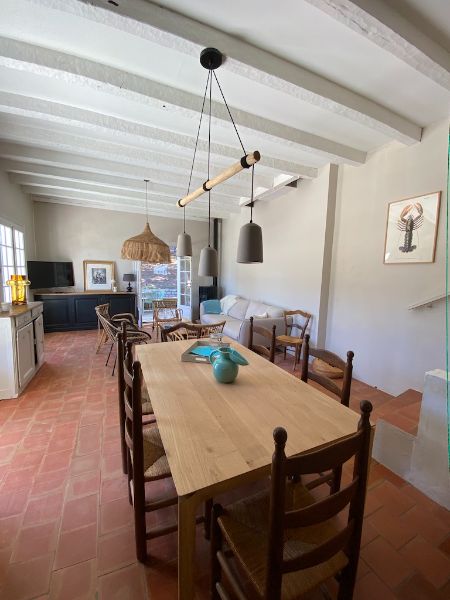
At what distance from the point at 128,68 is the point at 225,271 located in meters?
5.14

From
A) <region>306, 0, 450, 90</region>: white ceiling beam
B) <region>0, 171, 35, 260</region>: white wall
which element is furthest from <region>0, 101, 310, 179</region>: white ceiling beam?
<region>306, 0, 450, 90</region>: white ceiling beam

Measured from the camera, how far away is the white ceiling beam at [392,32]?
4.16 feet

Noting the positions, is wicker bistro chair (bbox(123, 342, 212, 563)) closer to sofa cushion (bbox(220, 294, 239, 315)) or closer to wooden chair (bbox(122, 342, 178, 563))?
wooden chair (bbox(122, 342, 178, 563))

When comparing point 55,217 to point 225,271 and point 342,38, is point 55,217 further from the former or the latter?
point 342,38

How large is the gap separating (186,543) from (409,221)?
3.17 metres

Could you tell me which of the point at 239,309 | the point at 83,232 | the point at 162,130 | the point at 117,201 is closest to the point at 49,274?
the point at 83,232

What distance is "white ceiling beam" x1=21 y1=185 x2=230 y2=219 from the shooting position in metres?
4.77

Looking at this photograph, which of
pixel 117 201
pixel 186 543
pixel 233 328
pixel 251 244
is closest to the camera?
pixel 186 543

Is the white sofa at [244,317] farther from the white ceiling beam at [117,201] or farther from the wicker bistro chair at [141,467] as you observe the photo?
the wicker bistro chair at [141,467]

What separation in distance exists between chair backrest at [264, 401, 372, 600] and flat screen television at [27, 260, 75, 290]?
19.7 feet

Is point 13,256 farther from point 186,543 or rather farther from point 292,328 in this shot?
point 186,543

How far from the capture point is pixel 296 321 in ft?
13.9

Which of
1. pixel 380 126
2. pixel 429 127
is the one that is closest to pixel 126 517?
pixel 380 126

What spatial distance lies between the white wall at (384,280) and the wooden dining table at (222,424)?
1.83 m
